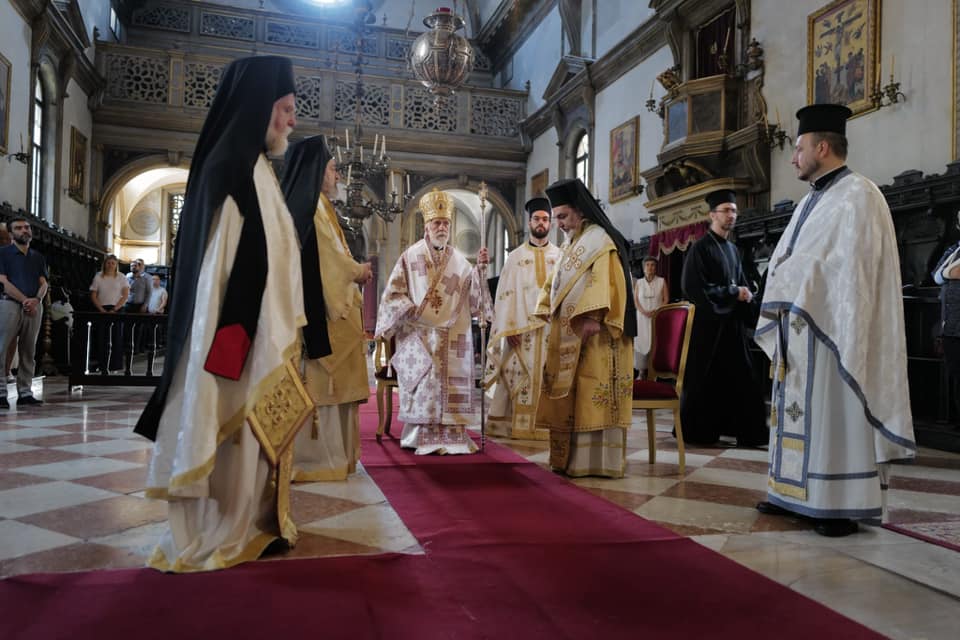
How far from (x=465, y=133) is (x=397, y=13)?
5.09 m

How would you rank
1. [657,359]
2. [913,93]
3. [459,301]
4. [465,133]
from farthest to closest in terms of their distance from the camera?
[465,133] → [913,93] → [459,301] → [657,359]

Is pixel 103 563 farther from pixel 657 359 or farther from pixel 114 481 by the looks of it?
pixel 657 359

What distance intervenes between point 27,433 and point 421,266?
2975 mm

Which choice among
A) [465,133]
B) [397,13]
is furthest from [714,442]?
[397,13]

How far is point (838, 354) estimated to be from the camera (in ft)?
9.33

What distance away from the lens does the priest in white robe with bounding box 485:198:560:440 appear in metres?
5.62

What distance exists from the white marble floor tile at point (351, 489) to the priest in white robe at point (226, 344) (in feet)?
3.21

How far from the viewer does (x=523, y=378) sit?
5.65m

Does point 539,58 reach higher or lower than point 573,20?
higher

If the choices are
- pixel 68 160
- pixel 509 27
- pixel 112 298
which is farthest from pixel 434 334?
pixel 509 27

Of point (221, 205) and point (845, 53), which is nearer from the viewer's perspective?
point (221, 205)

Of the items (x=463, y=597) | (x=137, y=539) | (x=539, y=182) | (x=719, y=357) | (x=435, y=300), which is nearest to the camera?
(x=463, y=597)

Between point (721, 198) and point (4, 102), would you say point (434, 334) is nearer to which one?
point (721, 198)

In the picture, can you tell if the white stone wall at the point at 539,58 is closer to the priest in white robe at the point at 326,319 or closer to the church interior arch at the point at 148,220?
the church interior arch at the point at 148,220
